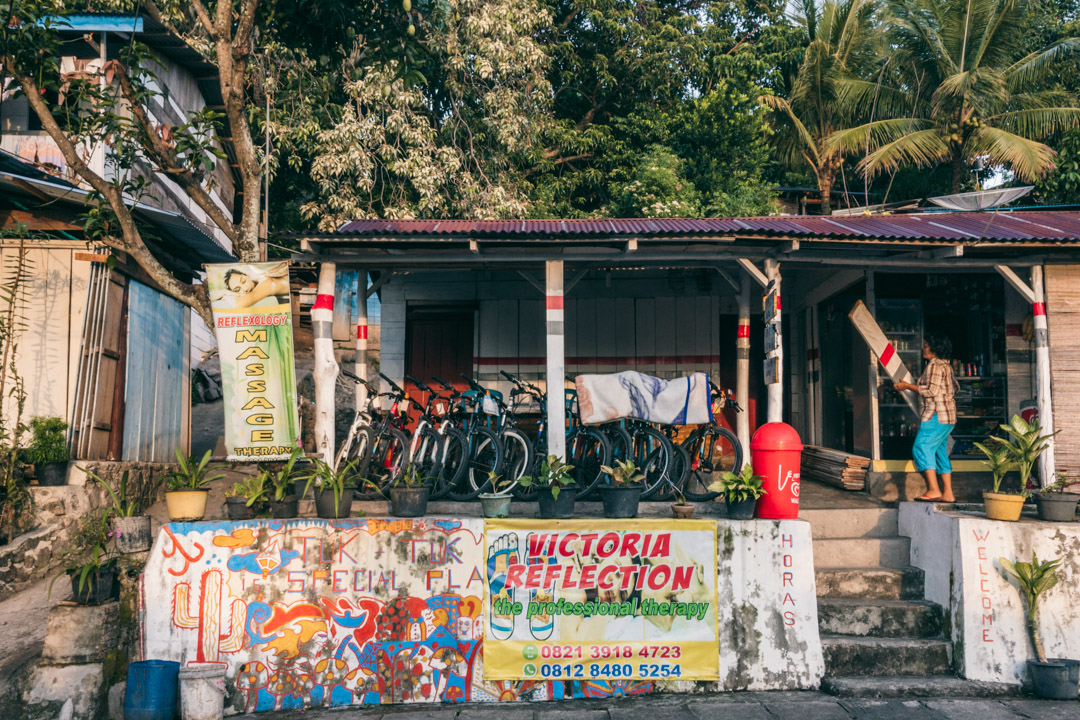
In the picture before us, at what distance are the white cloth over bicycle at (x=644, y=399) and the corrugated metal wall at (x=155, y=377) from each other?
5.83 metres

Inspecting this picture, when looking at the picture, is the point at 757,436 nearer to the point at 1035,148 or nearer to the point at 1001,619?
the point at 1001,619

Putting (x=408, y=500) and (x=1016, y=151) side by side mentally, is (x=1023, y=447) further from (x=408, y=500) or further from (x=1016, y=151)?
(x=1016, y=151)

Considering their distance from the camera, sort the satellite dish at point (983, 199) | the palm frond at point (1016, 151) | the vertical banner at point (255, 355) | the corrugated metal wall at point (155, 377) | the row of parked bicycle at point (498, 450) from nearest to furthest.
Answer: the vertical banner at point (255, 355)
the row of parked bicycle at point (498, 450)
the corrugated metal wall at point (155, 377)
the satellite dish at point (983, 199)
the palm frond at point (1016, 151)

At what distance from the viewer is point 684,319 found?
36.4 ft

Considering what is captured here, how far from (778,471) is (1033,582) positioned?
2.11 metres

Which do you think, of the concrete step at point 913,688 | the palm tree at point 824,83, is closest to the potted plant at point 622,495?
the concrete step at point 913,688

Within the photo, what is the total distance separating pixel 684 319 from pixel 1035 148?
9988 millimetres

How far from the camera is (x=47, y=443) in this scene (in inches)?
331

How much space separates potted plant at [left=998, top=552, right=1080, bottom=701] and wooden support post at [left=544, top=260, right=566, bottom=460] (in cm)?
399

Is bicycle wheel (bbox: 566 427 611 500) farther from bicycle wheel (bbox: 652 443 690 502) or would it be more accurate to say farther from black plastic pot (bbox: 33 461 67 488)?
black plastic pot (bbox: 33 461 67 488)

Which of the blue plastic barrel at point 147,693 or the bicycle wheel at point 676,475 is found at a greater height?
the bicycle wheel at point 676,475

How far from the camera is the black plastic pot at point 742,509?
6609 mm

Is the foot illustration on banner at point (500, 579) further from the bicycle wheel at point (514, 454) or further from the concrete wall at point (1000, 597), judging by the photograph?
Result: the concrete wall at point (1000, 597)

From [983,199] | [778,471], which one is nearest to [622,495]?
Answer: [778,471]
